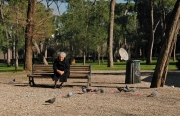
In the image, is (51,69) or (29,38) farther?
(29,38)

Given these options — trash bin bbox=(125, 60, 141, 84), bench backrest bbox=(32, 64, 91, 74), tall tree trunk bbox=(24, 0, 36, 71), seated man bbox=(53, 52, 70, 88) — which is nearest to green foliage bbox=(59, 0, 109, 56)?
tall tree trunk bbox=(24, 0, 36, 71)

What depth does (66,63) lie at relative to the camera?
44.5ft

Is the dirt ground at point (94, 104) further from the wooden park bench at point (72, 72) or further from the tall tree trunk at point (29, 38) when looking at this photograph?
the tall tree trunk at point (29, 38)

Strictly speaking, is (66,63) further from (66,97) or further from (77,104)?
(77,104)

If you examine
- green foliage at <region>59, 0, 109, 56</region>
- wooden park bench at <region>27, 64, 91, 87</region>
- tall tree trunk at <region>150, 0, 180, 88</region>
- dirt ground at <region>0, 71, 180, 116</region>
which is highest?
green foliage at <region>59, 0, 109, 56</region>

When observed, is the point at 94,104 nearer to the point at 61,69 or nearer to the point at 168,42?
the point at 61,69

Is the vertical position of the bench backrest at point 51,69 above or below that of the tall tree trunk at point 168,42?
below

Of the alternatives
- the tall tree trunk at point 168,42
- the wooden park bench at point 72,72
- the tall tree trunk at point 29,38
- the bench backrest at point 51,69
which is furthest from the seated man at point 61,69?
the tall tree trunk at point 29,38

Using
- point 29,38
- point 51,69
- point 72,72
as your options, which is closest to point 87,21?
point 29,38

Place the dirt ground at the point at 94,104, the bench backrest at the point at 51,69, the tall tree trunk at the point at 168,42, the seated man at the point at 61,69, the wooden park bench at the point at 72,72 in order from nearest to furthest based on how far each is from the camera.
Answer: the dirt ground at the point at 94,104 → the tall tree trunk at the point at 168,42 → the seated man at the point at 61,69 → the wooden park bench at the point at 72,72 → the bench backrest at the point at 51,69

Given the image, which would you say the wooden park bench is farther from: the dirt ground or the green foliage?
the green foliage

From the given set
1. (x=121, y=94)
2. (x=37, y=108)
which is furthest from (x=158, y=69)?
(x=37, y=108)

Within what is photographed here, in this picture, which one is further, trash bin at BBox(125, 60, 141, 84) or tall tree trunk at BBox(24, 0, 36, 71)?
tall tree trunk at BBox(24, 0, 36, 71)

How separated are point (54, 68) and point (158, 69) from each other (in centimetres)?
395
